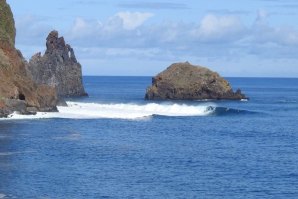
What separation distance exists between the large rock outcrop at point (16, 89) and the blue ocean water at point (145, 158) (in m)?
3.82

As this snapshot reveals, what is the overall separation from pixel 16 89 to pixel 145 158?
44997mm

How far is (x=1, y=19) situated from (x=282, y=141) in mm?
62758

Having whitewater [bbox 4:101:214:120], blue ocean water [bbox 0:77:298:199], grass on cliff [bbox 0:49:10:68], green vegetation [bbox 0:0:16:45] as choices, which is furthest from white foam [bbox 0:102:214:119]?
green vegetation [bbox 0:0:16:45]

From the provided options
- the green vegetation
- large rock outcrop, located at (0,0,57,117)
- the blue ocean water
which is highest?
the green vegetation

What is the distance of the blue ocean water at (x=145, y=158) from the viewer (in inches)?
2085

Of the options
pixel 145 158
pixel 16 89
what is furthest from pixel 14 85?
pixel 145 158

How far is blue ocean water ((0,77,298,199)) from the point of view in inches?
2085

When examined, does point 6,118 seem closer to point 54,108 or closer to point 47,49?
point 54,108

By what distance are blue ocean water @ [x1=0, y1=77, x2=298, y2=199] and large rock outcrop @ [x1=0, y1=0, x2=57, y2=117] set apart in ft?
12.5

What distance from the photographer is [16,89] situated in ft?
357

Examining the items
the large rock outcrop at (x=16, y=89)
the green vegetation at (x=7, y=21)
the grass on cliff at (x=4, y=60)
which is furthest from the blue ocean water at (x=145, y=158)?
the green vegetation at (x=7, y=21)

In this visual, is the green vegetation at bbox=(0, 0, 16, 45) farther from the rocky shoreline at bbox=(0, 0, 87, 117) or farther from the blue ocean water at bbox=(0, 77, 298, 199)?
the blue ocean water at bbox=(0, 77, 298, 199)

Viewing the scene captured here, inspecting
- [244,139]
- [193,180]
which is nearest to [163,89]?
[244,139]

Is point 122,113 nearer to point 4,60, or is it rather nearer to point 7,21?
point 4,60
